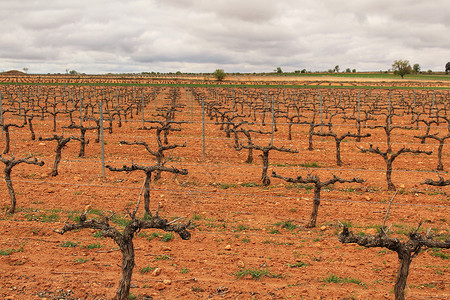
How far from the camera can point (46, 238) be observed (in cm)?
805

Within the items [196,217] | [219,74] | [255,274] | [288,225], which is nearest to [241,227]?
[288,225]

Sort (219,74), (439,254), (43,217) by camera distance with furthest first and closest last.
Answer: (219,74) → (43,217) → (439,254)

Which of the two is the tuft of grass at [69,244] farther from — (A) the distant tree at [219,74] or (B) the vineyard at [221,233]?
(A) the distant tree at [219,74]

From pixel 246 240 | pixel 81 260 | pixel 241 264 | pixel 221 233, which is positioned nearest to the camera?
pixel 241 264

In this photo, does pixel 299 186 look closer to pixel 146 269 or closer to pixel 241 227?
pixel 241 227

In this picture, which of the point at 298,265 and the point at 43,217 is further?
the point at 43,217

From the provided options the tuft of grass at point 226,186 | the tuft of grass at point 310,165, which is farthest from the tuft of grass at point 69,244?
the tuft of grass at point 310,165

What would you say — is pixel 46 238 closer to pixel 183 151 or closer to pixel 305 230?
pixel 305 230

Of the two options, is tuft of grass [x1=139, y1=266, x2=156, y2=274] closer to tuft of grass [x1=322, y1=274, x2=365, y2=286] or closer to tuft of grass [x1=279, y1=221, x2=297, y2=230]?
tuft of grass [x1=322, y1=274, x2=365, y2=286]

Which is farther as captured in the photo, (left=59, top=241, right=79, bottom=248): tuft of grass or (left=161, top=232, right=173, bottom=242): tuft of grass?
(left=161, top=232, right=173, bottom=242): tuft of grass

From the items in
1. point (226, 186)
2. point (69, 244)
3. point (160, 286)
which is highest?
point (226, 186)

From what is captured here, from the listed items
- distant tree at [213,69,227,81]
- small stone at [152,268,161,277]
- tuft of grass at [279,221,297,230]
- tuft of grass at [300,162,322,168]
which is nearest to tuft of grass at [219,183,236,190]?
tuft of grass at [279,221,297,230]

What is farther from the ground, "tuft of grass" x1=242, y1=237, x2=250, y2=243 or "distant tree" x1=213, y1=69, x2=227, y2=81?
"distant tree" x1=213, y1=69, x2=227, y2=81

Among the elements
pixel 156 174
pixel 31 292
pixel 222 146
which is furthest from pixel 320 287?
pixel 222 146
